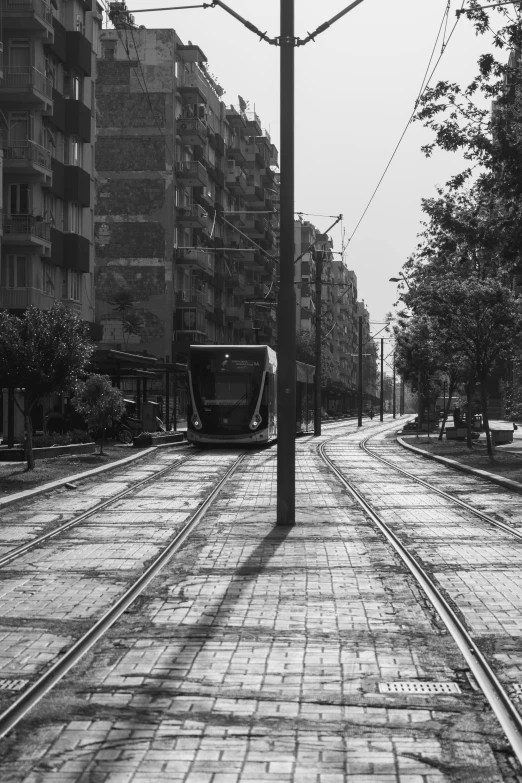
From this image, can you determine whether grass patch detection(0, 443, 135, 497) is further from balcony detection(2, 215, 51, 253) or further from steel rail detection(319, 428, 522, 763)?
balcony detection(2, 215, 51, 253)

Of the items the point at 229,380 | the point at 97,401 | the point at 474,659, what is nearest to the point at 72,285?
the point at 229,380

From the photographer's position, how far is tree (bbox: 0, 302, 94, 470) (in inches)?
866

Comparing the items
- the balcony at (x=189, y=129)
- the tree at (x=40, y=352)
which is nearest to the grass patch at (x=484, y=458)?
the tree at (x=40, y=352)

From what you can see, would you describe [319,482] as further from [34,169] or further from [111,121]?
[111,121]

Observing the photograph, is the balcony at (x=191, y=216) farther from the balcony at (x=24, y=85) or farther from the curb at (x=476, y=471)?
the curb at (x=476, y=471)

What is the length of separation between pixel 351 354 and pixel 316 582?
18426cm

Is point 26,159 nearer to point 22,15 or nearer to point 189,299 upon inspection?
point 22,15

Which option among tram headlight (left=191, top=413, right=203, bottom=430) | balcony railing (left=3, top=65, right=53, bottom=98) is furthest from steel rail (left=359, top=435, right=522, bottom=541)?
balcony railing (left=3, top=65, right=53, bottom=98)

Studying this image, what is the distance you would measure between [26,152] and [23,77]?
2.95 m

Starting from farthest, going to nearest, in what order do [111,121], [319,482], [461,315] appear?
[111,121], [461,315], [319,482]

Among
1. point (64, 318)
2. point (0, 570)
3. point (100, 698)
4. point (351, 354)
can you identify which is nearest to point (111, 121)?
point (64, 318)

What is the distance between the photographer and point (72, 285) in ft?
156

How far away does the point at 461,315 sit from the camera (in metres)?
30.8

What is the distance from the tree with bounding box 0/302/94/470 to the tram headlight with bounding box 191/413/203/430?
11.7 metres
